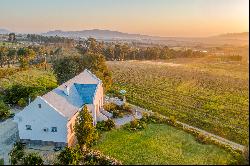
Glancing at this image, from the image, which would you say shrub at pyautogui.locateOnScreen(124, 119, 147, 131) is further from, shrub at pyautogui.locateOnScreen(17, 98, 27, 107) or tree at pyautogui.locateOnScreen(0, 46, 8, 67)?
tree at pyautogui.locateOnScreen(0, 46, 8, 67)

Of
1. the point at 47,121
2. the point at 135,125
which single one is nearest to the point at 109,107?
the point at 135,125

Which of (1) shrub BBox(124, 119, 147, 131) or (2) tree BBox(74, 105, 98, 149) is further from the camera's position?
(1) shrub BBox(124, 119, 147, 131)

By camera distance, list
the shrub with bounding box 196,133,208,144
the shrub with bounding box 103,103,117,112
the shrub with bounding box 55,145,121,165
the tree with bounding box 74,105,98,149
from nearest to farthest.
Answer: the shrub with bounding box 55,145,121,165, the tree with bounding box 74,105,98,149, the shrub with bounding box 196,133,208,144, the shrub with bounding box 103,103,117,112

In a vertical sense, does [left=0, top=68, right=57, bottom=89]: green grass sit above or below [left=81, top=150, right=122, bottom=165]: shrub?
above

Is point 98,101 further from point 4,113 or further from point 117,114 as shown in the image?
point 4,113

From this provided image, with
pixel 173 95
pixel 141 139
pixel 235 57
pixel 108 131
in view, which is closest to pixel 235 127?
pixel 141 139

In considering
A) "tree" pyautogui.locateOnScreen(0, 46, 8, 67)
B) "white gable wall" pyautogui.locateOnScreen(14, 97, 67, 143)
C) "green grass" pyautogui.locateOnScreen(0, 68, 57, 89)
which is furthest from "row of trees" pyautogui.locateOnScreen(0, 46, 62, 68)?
"white gable wall" pyautogui.locateOnScreen(14, 97, 67, 143)
